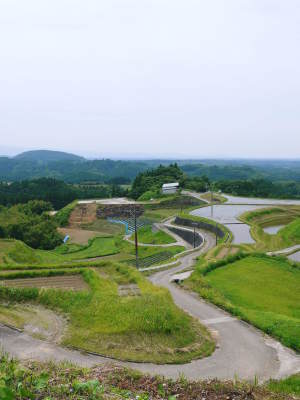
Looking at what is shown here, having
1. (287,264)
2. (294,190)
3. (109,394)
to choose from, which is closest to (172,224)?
(287,264)

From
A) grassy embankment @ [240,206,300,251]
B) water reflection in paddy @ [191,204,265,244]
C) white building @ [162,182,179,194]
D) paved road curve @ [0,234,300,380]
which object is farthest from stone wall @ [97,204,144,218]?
paved road curve @ [0,234,300,380]

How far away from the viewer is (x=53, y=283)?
727 inches

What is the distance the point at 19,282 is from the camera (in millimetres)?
18531

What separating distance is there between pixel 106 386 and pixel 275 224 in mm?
41597

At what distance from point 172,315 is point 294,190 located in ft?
370

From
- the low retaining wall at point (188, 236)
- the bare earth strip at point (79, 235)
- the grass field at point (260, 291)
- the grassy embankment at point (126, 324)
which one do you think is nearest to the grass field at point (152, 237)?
the low retaining wall at point (188, 236)

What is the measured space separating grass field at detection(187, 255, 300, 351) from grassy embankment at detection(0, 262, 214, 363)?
2851 millimetres

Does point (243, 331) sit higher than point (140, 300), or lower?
lower

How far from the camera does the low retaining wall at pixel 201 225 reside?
Result: 3906 centimetres

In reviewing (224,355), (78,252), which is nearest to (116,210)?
(78,252)

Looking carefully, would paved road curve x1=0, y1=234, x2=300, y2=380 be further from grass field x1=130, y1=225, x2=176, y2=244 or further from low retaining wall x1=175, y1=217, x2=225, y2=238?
grass field x1=130, y1=225, x2=176, y2=244

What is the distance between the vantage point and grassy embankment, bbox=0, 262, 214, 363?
12.1 metres

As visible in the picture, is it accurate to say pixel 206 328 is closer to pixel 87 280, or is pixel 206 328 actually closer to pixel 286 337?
pixel 286 337

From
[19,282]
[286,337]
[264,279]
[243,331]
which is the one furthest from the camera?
[264,279]
